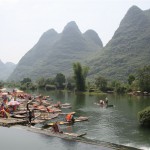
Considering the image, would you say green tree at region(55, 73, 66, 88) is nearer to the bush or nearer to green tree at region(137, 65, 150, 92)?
green tree at region(137, 65, 150, 92)

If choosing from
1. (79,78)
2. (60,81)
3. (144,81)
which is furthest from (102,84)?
(60,81)

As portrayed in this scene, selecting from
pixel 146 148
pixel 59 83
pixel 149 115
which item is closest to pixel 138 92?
pixel 59 83

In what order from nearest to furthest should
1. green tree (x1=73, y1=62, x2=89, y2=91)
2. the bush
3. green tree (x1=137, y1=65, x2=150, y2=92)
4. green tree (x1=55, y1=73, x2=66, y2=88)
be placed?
the bush
green tree (x1=137, y1=65, x2=150, y2=92)
green tree (x1=73, y1=62, x2=89, y2=91)
green tree (x1=55, y1=73, x2=66, y2=88)

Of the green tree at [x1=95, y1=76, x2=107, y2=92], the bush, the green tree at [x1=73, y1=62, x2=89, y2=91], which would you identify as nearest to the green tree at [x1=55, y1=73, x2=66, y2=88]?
the green tree at [x1=73, y1=62, x2=89, y2=91]

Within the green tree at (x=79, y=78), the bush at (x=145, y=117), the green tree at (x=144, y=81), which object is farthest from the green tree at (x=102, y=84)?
the bush at (x=145, y=117)

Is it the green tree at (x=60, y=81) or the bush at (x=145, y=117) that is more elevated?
the green tree at (x=60, y=81)

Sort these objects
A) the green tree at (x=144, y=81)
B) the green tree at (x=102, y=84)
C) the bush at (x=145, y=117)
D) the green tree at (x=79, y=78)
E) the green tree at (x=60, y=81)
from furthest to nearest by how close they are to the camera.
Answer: the green tree at (x=60, y=81) < the green tree at (x=79, y=78) < the green tree at (x=102, y=84) < the green tree at (x=144, y=81) < the bush at (x=145, y=117)

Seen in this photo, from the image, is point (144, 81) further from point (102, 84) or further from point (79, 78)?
point (79, 78)

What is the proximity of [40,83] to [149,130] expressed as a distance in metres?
123

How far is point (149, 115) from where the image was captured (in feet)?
126

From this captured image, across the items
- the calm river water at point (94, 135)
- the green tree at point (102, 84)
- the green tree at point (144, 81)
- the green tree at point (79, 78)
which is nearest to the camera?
the calm river water at point (94, 135)

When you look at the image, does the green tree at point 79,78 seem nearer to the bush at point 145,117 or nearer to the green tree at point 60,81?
the green tree at point 60,81

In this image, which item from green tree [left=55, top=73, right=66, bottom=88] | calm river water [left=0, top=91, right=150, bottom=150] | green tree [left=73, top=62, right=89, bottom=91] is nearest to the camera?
calm river water [left=0, top=91, right=150, bottom=150]

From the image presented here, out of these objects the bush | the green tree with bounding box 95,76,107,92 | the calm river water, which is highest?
the green tree with bounding box 95,76,107,92
